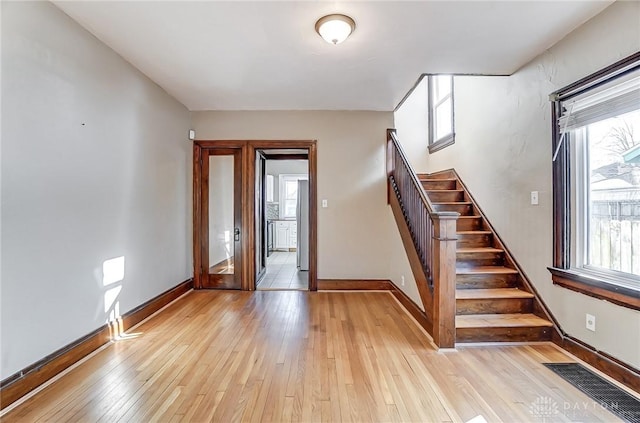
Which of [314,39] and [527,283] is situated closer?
[314,39]

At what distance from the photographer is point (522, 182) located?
3.11 m

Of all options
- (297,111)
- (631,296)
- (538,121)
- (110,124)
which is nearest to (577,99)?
(538,121)

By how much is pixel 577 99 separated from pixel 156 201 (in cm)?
412

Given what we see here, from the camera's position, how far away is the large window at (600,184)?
6.88 ft

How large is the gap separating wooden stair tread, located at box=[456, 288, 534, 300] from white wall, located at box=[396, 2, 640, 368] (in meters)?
0.18

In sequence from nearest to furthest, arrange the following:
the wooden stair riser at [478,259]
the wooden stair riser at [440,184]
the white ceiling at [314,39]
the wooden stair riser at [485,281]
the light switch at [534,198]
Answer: the white ceiling at [314,39]
the light switch at [534,198]
the wooden stair riser at [485,281]
the wooden stair riser at [478,259]
the wooden stair riser at [440,184]

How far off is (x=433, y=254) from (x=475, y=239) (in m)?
1.25

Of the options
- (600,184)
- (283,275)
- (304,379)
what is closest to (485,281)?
(600,184)

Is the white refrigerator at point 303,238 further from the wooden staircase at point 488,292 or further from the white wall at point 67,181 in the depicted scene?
the white wall at point 67,181

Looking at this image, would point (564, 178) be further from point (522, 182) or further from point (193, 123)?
point (193, 123)

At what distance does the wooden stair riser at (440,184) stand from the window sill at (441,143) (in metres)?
0.61

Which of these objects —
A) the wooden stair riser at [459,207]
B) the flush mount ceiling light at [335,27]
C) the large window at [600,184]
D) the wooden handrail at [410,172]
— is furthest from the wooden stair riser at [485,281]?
the flush mount ceiling light at [335,27]

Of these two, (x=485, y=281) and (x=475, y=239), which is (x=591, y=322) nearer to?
(x=485, y=281)

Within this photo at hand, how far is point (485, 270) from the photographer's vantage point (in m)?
3.33
